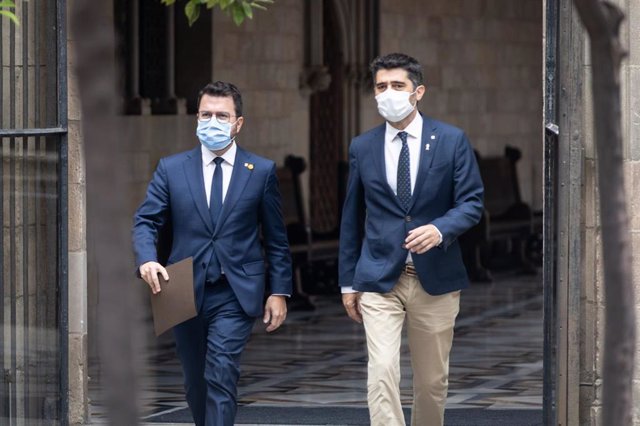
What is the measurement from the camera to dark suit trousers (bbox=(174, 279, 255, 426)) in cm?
627

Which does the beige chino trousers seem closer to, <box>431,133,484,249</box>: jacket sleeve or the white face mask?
<box>431,133,484,249</box>: jacket sleeve

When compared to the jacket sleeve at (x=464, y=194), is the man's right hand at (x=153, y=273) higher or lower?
lower

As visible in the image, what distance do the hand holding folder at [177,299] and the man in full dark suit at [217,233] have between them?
0.11 m

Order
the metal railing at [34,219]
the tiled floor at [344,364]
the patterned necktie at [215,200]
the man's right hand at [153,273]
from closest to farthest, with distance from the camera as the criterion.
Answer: the man's right hand at [153,273] < the patterned necktie at [215,200] < the metal railing at [34,219] < the tiled floor at [344,364]

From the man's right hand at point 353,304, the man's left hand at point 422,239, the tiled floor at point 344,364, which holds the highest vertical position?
the man's left hand at point 422,239

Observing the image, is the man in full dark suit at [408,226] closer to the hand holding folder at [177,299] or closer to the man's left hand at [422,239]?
the man's left hand at [422,239]

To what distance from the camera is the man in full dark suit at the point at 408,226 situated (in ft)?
21.0

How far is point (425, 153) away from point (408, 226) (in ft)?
0.90

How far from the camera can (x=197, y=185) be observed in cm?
650

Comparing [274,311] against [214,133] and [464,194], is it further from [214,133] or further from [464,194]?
[464,194]

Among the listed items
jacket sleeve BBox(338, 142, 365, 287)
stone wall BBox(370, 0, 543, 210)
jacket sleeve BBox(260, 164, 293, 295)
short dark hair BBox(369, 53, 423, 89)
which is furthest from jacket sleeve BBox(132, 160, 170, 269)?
stone wall BBox(370, 0, 543, 210)

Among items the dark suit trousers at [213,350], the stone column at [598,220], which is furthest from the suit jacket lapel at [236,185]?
the stone column at [598,220]

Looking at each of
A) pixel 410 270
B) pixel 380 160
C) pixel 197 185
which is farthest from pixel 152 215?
pixel 410 270

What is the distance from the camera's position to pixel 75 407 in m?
7.88
